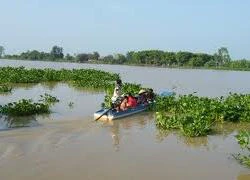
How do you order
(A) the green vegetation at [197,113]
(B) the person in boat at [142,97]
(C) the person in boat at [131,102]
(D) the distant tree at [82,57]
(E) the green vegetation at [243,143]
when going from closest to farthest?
1. (E) the green vegetation at [243,143]
2. (A) the green vegetation at [197,113]
3. (C) the person in boat at [131,102]
4. (B) the person in boat at [142,97]
5. (D) the distant tree at [82,57]

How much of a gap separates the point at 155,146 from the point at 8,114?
17.4 feet

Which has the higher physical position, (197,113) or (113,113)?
(197,113)

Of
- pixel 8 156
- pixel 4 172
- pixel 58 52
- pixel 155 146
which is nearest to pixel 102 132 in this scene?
pixel 155 146

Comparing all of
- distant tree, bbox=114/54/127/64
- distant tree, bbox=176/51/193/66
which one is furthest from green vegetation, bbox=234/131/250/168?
distant tree, bbox=114/54/127/64

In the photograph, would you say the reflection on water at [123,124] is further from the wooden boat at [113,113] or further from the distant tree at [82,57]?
the distant tree at [82,57]

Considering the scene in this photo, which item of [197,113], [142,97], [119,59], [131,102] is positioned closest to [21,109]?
[131,102]

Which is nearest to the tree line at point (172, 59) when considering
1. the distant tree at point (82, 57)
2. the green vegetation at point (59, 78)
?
the distant tree at point (82, 57)

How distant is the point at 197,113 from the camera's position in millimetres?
12492

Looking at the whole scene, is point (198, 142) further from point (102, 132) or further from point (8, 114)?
point (8, 114)

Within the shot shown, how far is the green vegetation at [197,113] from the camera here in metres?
11.6

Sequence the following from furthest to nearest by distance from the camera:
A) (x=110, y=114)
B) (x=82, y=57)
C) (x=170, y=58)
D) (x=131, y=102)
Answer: (x=82, y=57) → (x=170, y=58) → (x=131, y=102) → (x=110, y=114)

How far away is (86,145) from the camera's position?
31.8 feet

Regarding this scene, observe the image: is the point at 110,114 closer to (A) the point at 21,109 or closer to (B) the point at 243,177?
(A) the point at 21,109

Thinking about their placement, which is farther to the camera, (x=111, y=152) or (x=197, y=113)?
(x=197, y=113)
